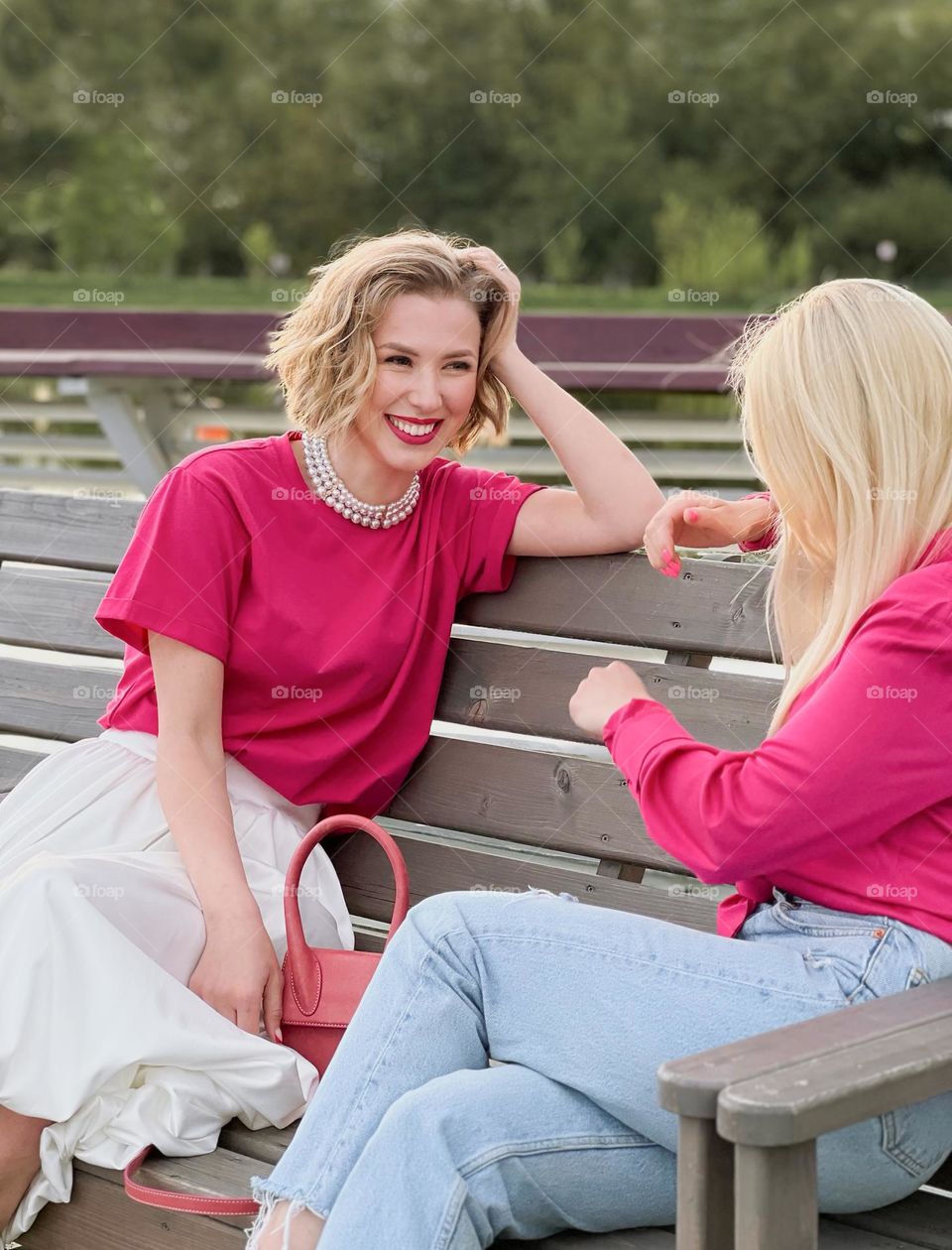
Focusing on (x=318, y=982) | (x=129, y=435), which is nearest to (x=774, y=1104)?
(x=318, y=982)

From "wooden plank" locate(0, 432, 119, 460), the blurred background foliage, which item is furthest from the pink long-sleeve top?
the blurred background foliage

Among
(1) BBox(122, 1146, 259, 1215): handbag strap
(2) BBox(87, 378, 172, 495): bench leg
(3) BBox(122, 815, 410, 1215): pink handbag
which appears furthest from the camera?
(2) BBox(87, 378, 172, 495): bench leg

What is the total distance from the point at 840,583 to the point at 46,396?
6643mm

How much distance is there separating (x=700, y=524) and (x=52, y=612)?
4.86 ft

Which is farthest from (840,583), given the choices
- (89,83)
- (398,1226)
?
(89,83)

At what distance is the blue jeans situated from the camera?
5.25 feet

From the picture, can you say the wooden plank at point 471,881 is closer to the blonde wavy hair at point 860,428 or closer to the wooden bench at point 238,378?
the blonde wavy hair at point 860,428

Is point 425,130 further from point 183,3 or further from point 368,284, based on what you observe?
point 368,284

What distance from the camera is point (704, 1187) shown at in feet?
4.63

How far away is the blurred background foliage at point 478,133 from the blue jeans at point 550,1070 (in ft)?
83.9

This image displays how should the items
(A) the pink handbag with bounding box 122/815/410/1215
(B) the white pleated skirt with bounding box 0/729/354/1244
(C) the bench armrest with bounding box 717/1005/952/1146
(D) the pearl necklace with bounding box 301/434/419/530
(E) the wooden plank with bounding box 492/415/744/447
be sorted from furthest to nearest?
(E) the wooden plank with bounding box 492/415/744/447
(D) the pearl necklace with bounding box 301/434/419/530
(A) the pink handbag with bounding box 122/815/410/1215
(B) the white pleated skirt with bounding box 0/729/354/1244
(C) the bench armrest with bounding box 717/1005/952/1146

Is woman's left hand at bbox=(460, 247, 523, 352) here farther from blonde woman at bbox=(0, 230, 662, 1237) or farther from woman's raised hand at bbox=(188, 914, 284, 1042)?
woman's raised hand at bbox=(188, 914, 284, 1042)

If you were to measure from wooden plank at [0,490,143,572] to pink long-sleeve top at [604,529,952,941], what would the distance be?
1618 millimetres

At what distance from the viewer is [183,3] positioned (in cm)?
3027
